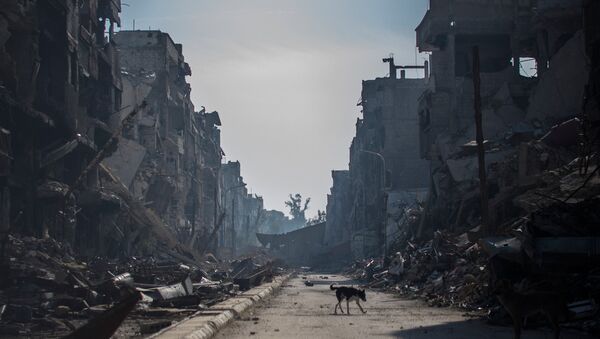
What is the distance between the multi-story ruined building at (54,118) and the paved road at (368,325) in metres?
15.6

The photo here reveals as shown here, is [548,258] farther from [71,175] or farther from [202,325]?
[71,175]

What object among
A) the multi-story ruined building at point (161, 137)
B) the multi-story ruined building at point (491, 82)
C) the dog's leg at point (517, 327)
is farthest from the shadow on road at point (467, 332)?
the multi-story ruined building at point (161, 137)

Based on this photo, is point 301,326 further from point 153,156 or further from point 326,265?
point 326,265

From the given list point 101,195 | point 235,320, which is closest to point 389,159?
point 101,195

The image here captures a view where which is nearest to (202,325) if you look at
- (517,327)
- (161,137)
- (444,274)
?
(517,327)

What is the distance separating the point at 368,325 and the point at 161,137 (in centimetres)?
5251

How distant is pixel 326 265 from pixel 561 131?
55.1m

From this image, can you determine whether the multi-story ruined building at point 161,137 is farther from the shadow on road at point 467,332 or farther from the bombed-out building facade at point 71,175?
the shadow on road at point 467,332

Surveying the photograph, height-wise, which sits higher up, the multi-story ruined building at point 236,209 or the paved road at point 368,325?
the multi-story ruined building at point 236,209

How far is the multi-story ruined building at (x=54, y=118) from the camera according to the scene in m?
30.0

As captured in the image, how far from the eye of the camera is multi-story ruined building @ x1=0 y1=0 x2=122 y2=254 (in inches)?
1182

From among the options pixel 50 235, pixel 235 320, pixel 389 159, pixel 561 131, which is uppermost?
pixel 389 159

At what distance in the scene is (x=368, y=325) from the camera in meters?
14.8

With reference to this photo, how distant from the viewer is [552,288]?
1354cm
